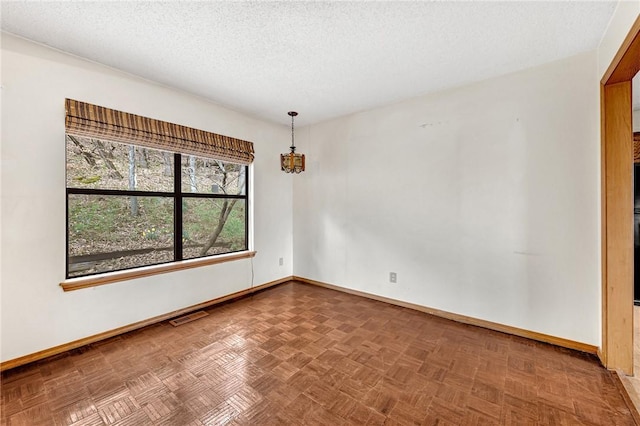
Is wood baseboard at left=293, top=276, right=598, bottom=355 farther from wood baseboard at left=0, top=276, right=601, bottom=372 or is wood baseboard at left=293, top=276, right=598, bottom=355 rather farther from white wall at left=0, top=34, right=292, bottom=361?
white wall at left=0, top=34, right=292, bottom=361

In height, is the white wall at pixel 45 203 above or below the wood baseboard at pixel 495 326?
above

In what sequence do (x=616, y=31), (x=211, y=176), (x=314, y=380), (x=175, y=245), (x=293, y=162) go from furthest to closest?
(x=293, y=162)
(x=211, y=176)
(x=175, y=245)
(x=314, y=380)
(x=616, y=31)

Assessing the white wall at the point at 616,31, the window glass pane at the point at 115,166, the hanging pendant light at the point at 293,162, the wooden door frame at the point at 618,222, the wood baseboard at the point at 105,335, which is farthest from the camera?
the hanging pendant light at the point at 293,162

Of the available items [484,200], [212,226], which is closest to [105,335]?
Result: [212,226]

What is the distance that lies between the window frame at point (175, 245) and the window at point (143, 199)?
12 mm

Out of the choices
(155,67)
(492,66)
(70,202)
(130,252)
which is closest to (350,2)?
(492,66)

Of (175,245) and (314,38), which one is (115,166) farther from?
(314,38)

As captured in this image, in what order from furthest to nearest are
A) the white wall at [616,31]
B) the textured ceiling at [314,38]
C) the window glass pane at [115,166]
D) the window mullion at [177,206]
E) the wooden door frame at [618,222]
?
the window mullion at [177,206] < the window glass pane at [115,166] < the wooden door frame at [618,222] < the textured ceiling at [314,38] < the white wall at [616,31]

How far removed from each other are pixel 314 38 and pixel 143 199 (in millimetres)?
2408

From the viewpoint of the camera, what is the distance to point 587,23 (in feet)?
6.51

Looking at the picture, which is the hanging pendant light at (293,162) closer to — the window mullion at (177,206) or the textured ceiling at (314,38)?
the textured ceiling at (314,38)

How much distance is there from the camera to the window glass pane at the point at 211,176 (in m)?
3.35

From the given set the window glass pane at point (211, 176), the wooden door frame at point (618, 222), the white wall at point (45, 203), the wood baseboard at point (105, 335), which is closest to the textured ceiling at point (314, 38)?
the white wall at point (45, 203)

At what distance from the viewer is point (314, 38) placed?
7.06 ft
